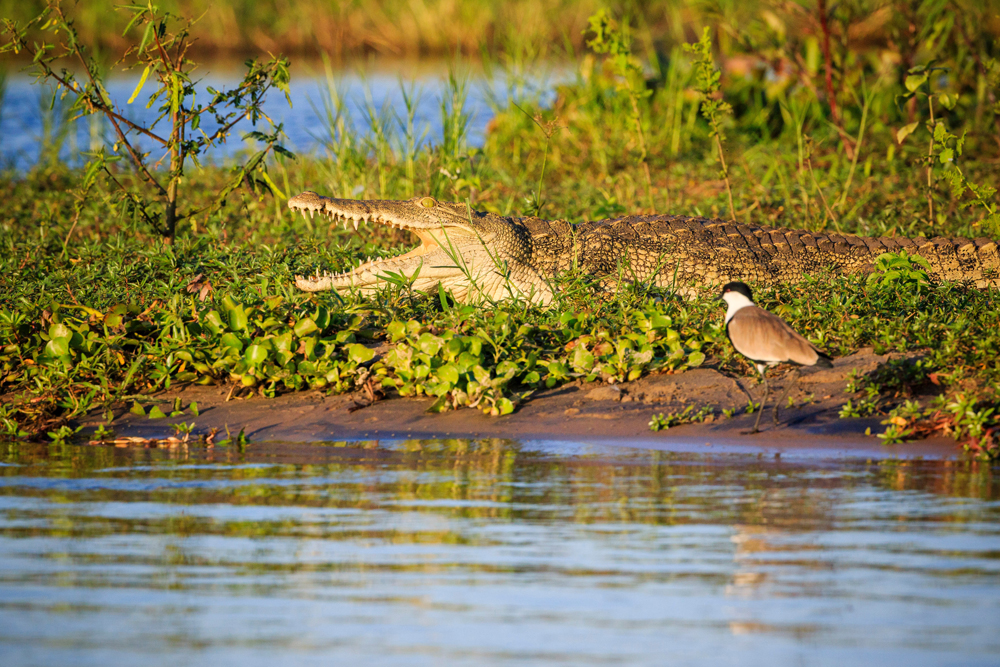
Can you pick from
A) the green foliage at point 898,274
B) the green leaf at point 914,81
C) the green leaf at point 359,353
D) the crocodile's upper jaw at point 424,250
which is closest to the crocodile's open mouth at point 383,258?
the crocodile's upper jaw at point 424,250

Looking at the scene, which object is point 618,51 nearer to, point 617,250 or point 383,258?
point 617,250

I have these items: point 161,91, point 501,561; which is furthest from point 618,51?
point 501,561

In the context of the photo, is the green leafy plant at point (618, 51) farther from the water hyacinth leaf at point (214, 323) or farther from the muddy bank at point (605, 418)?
the water hyacinth leaf at point (214, 323)

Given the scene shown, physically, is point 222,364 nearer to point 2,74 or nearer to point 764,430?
point 764,430

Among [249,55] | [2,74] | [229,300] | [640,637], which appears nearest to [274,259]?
[229,300]

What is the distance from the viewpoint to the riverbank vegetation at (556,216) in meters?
4.63

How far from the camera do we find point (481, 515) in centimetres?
319

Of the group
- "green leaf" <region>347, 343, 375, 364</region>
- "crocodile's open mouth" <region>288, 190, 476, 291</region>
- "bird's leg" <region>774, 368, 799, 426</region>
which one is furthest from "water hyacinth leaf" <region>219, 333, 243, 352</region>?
"bird's leg" <region>774, 368, 799, 426</region>

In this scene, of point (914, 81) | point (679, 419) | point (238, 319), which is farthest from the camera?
point (914, 81)

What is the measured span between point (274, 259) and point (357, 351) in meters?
1.63

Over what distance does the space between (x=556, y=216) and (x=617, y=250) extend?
152cm

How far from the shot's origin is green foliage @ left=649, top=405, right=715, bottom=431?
4.25 m

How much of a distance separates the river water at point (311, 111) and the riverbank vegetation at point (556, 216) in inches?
6.4

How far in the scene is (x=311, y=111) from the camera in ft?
42.3
